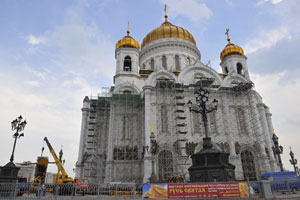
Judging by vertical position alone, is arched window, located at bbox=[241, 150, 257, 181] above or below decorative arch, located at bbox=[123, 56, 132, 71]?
below

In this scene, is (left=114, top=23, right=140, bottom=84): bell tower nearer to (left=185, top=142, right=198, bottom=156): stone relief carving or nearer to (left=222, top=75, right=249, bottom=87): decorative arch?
(left=185, top=142, right=198, bottom=156): stone relief carving

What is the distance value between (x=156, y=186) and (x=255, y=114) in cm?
2036

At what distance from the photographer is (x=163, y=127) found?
23.1m

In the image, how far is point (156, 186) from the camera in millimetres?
8625

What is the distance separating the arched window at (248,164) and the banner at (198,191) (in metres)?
16.3

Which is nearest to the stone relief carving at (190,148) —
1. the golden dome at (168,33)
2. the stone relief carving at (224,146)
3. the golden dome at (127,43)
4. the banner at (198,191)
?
the stone relief carving at (224,146)

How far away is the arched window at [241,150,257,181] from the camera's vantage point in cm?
2294

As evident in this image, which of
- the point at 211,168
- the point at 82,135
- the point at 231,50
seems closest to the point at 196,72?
the point at 231,50

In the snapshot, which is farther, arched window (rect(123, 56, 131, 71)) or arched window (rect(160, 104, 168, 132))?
arched window (rect(123, 56, 131, 71))

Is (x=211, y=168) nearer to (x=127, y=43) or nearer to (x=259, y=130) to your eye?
(x=259, y=130)

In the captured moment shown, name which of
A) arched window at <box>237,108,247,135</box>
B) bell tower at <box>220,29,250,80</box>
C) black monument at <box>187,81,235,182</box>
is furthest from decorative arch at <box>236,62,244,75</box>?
black monument at <box>187,81,235,182</box>

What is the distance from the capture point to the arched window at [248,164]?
75.3ft

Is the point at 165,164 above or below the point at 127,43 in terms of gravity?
below

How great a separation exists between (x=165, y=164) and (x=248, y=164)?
9.34 meters
